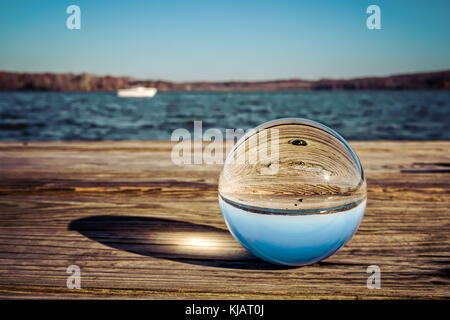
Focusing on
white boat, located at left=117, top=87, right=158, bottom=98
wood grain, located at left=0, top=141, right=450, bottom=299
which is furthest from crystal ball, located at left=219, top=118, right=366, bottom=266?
white boat, located at left=117, top=87, right=158, bottom=98

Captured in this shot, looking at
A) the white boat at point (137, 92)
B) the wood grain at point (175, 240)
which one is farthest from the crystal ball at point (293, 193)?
the white boat at point (137, 92)

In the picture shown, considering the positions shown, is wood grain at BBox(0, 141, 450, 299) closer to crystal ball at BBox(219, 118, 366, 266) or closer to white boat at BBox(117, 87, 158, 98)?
crystal ball at BBox(219, 118, 366, 266)

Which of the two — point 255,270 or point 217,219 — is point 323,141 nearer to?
point 255,270

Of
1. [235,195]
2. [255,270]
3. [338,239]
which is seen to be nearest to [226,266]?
[255,270]

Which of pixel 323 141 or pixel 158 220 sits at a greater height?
pixel 323 141

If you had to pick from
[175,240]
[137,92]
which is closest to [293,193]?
[175,240]

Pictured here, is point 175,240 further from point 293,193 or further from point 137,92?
point 137,92
